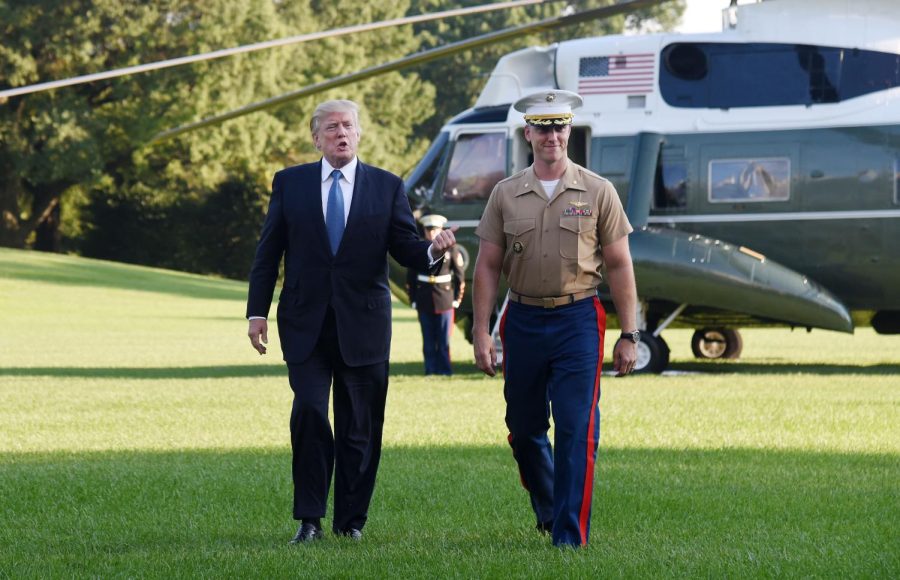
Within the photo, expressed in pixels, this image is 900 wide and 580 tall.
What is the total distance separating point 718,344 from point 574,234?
13.6 m

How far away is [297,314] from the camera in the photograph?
6691 millimetres

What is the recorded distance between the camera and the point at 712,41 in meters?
16.4

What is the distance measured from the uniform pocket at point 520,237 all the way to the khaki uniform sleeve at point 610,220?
1.01 feet

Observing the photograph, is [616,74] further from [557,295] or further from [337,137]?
[557,295]

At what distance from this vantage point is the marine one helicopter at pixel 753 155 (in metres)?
15.9

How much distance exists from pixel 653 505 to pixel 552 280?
1692mm

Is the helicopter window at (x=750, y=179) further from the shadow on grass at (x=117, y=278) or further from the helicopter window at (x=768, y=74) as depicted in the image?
the shadow on grass at (x=117, y=278)

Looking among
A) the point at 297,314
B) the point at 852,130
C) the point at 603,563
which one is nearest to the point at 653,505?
the point at 603,563

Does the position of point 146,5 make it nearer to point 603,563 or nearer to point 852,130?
point 852,130

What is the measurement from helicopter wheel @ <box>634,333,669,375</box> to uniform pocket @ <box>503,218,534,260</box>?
10088mm

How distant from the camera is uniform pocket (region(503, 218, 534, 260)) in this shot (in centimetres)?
648

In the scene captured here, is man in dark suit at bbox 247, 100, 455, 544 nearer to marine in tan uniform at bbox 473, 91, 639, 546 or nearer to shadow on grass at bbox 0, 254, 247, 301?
marine in tan uniform at bbox 473, 91, 639, 546

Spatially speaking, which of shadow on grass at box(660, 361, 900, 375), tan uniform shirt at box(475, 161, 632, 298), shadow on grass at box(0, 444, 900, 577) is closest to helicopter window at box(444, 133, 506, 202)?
shadow on grass at box(660, 361, 900, 375)

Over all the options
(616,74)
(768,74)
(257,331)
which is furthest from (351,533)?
(768,74)
